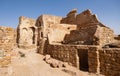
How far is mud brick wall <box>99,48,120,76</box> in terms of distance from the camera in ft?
21.1

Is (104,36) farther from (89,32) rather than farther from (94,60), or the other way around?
(94,60)

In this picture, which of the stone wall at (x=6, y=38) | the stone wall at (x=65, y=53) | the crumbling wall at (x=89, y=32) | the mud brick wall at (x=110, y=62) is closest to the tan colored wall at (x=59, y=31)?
the crumbling wall at (x=89, y=32)

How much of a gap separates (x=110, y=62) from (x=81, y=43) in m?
4.07

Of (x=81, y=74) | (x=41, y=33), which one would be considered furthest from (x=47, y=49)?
(x=41, y=33)

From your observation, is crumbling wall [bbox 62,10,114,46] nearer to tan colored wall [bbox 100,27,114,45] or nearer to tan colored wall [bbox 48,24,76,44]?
tan colored wall [bbox 100,27,114,45]

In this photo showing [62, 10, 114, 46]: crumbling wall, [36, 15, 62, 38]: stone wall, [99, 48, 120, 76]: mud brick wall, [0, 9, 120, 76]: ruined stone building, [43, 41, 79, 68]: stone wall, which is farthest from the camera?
[36, 15, 62, 38]: stone wall

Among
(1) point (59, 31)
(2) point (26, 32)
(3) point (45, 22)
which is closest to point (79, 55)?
(1) point (59, 31)

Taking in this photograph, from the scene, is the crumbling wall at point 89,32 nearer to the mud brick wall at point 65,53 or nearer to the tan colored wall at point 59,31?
the tan colored wall at point 59,31

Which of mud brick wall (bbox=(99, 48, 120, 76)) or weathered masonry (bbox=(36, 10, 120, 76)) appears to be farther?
weathered masonry (bbox=(36, 10, 120, 76))

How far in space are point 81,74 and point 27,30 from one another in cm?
1987

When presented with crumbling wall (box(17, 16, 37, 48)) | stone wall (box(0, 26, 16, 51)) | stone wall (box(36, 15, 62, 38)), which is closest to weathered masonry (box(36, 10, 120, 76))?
stone wall (box(36, 15, 62, 38))

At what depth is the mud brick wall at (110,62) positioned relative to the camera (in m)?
6.45

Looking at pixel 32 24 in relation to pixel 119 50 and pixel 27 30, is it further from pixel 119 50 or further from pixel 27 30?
pixel 119 50

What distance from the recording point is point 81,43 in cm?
1062
